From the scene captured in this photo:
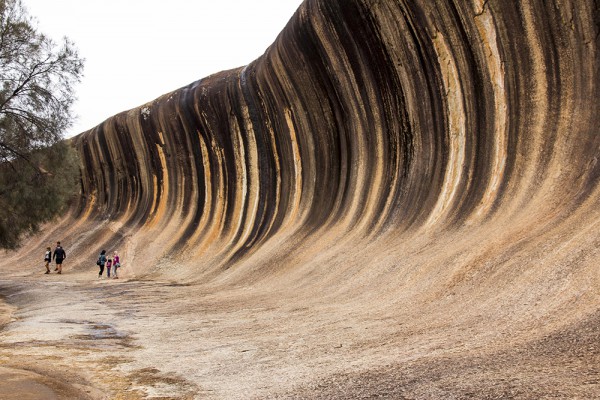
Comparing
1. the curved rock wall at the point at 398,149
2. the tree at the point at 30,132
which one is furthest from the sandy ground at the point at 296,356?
the tree at the point at 30,132

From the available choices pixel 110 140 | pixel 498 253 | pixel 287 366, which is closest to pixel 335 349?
pixel 287 366

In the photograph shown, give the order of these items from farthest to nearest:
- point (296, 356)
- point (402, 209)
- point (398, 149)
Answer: point (398, 149), point (402, 209), point (296, 356)

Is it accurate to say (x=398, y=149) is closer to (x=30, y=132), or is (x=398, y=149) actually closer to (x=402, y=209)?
(x=402, y=209)

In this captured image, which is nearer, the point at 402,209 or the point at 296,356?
the point at 296,356

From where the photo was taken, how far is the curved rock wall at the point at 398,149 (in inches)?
434

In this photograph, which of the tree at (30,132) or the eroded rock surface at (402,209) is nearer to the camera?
the eroded rock surface at (402,209)

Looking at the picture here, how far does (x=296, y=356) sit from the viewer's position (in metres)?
7.35

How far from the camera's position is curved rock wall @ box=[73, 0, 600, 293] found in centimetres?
1102

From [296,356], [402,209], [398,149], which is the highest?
[398,149]

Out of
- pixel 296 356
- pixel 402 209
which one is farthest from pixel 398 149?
pixel 296 356

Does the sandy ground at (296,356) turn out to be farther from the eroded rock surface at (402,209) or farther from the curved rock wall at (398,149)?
the curved rock wall at (398,149)

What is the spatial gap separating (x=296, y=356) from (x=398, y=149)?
1031cm

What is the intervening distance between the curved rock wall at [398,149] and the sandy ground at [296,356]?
193 centimetres

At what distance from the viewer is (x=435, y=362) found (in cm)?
586
